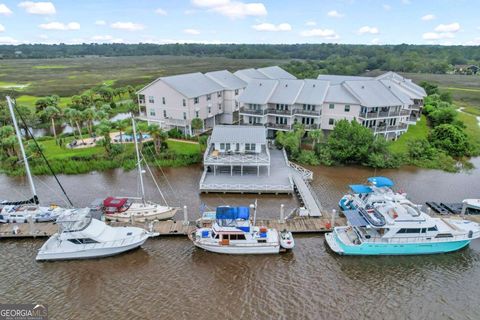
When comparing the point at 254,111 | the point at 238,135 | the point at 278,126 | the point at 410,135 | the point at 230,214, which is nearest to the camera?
the point at 230,214

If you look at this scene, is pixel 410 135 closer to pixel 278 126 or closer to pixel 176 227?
pixel 278 126

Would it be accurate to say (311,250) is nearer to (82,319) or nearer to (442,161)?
(82,319)

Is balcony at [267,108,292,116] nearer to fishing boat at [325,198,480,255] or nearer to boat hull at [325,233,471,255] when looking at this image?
fishing boat at [325,198,480,255]

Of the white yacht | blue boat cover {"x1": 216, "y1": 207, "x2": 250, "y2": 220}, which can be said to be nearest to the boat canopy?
the white yacht

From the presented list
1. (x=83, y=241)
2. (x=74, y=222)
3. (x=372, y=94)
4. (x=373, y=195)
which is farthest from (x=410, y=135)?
(x=74, y=222)

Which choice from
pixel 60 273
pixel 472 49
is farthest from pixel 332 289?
pixel 472 49
